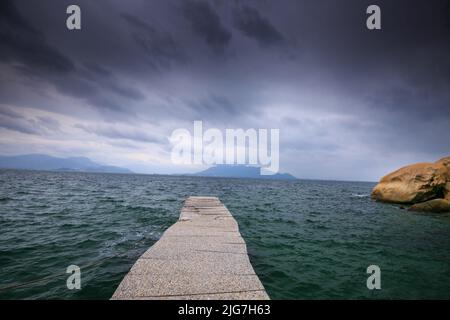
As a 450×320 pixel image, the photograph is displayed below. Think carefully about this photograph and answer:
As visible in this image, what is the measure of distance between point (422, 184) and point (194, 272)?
36.9 metres

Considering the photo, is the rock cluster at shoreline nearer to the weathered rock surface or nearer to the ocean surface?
the weathered rock surface

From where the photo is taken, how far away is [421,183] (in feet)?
94.1

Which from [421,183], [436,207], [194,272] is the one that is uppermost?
[421,183]

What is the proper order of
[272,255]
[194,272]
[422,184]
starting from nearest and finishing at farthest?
[194,272]
[272,255]
[422,184]

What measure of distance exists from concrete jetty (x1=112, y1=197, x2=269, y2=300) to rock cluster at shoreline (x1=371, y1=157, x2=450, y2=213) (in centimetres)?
3027

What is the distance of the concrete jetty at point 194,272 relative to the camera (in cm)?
479

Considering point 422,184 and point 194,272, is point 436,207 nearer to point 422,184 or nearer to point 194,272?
point 422,184

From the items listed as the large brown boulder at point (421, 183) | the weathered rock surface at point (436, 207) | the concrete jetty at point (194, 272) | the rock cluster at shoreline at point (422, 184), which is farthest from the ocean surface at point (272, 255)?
the large brown boulder at point (421, 183)

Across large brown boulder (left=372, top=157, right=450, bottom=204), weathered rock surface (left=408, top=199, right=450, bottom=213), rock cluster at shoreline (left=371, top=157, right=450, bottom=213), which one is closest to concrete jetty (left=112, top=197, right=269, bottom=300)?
weathered rock surface (left=408, top=199, right=450, bottom=213)

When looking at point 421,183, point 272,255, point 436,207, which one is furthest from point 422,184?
point 272,255

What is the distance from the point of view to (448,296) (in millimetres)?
6758
